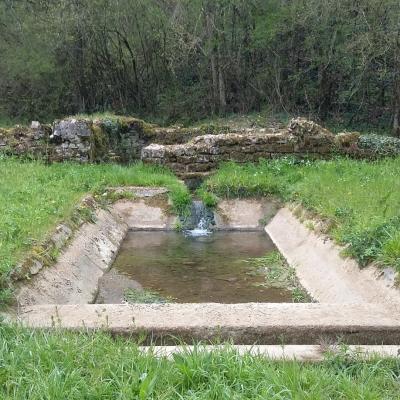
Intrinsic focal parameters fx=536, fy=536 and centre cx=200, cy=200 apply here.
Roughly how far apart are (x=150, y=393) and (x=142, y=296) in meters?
3.64

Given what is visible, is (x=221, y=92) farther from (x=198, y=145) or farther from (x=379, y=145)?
(x=379, y=145)

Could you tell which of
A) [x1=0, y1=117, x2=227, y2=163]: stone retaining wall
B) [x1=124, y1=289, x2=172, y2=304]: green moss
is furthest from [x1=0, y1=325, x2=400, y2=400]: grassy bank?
[x1=0, y1=117, x2=227, y2=163]: stone retaining wall

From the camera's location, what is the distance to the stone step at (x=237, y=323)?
14.4ft

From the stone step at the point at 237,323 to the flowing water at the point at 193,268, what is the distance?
1.88m

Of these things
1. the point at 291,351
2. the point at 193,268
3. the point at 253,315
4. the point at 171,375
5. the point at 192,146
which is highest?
the point at 171,375

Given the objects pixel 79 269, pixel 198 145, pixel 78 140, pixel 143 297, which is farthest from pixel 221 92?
pixel 143 297

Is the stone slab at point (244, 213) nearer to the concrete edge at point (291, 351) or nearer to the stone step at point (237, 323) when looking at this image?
the stone step at point (237, 323)

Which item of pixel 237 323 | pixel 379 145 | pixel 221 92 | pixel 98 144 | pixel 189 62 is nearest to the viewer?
pixel 237 323

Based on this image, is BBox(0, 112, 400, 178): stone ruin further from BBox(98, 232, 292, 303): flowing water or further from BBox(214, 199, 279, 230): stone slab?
BBox(98, 232, 292, 303): flowing water

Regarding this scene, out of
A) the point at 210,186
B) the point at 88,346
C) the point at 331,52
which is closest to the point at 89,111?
the point at 331,52

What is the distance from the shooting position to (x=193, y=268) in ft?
26.7

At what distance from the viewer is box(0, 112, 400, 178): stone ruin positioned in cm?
1368

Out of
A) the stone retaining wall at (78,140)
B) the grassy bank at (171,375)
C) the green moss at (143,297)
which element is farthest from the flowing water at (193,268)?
the stone retaining wall at (78,140)

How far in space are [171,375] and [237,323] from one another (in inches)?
47.8
